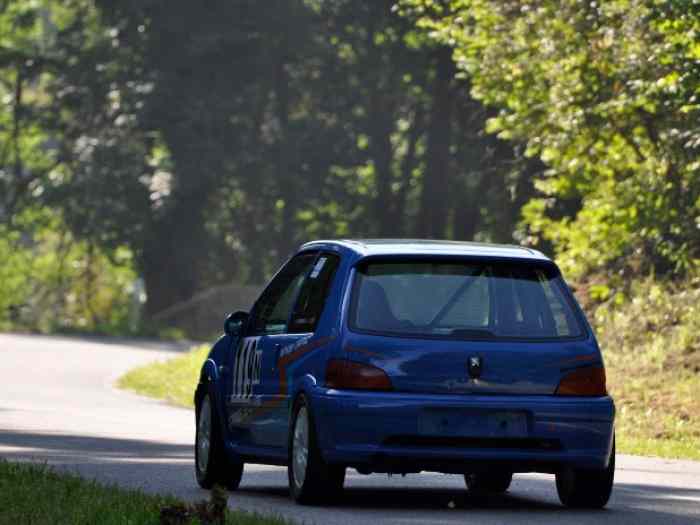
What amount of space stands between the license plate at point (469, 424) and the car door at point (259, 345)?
1.37 meters

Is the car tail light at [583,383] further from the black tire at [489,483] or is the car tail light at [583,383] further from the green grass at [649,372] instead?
the green grass at [649,372]

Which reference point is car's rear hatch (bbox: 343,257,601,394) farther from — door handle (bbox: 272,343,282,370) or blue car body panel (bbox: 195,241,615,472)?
door handle (bbox: 272,343,282,370)

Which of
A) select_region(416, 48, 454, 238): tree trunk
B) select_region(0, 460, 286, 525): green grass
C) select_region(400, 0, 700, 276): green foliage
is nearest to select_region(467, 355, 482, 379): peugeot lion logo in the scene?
select_region(0, 460, 286, 525): green grass

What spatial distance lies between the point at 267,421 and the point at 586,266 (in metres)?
17.1

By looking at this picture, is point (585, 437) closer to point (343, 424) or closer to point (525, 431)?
point (525, 431)

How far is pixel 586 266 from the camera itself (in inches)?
1171

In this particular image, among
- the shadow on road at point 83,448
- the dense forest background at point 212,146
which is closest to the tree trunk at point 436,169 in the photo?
the dense forest background at point 212,146

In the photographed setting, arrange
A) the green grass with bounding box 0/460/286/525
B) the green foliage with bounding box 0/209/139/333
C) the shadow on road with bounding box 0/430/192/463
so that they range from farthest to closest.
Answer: the green foliage with bounding box 0/209/139/333 → the shadow on road with bounding box 0/430/192/463 → the green grass with bounding box 0/460/286/525

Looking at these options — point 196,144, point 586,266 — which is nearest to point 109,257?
point 196,144

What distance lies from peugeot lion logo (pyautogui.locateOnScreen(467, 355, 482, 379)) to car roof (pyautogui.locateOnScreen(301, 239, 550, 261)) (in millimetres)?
767

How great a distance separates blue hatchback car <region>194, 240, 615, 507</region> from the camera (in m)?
12.0

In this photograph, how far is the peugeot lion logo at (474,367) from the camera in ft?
39.4

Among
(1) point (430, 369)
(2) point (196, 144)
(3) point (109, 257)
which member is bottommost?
(3) point (109, 257)

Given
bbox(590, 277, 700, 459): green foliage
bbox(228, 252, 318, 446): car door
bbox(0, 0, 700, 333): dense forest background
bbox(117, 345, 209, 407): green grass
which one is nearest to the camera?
bbox(228, 252, 318, 446): car door
